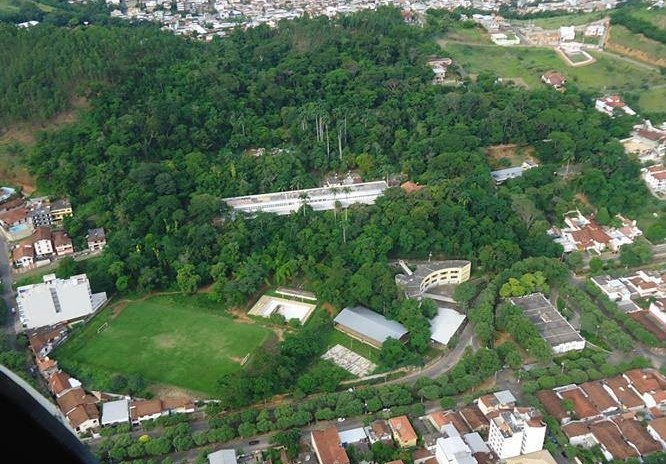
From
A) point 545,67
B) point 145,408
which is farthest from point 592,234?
point 145,408

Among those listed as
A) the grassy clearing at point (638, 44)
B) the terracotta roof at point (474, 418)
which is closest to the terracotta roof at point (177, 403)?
the terracotta roof at point (474, 418)

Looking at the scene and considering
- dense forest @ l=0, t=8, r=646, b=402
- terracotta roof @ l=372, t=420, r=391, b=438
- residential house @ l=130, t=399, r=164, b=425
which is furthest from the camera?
dense forest @ l=0, t=8, r=646, b=402

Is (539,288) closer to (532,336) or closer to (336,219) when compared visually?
(532,336)

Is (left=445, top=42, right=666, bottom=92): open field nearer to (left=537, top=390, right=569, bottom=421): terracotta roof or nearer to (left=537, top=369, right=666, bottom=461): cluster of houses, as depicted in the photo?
(left=537, top=369, right=666, bottom=461): cluster of houses

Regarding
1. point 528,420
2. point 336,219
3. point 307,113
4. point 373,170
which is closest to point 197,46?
point 307,113

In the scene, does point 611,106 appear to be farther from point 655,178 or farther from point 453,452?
point 453,452

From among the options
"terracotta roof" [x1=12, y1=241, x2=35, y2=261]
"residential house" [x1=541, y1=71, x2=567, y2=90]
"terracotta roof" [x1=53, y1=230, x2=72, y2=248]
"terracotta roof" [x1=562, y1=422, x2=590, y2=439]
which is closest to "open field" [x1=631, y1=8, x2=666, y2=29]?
"residential house" [x1=541, y1=71, x2=567, y2=90]

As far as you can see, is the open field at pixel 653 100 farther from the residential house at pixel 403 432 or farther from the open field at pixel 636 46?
the residential house at pixel 403 432
